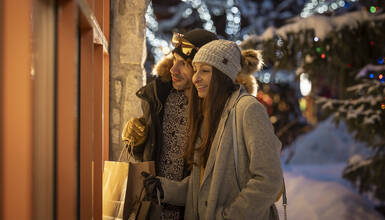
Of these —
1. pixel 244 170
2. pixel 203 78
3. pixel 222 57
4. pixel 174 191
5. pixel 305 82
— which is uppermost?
pixel 305 82

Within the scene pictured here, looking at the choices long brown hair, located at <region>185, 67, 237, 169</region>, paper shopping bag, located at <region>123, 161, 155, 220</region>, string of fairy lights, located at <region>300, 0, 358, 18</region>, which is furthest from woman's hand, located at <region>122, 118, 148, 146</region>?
string of fairy lights, located at <region>300, 0, 358, 18</region>

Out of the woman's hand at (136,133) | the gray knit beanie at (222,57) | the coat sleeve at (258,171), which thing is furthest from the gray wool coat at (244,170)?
the woman's hand at (136,133)

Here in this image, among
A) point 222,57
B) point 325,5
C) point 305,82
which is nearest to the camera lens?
point 222,57

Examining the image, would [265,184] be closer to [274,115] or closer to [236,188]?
[236,188]

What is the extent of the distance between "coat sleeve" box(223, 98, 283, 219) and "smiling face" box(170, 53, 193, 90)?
0.70 m

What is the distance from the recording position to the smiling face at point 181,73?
2658 millimetres

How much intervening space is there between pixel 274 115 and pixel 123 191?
9511 millimetres

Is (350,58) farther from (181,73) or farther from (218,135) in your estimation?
(218,135)

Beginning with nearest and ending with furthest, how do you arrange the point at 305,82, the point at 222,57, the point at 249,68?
the point at 222,57
the point at 249,68
the point at 305,82

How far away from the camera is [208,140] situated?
→ 229cm

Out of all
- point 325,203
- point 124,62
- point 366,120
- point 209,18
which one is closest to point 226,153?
point 124,62

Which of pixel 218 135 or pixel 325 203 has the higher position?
pixel 218 135

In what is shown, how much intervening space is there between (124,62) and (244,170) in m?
1.67

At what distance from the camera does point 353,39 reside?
589 centimetres
